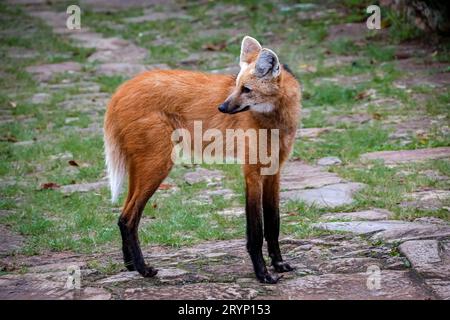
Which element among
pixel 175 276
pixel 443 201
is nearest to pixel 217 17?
pixel 443 201

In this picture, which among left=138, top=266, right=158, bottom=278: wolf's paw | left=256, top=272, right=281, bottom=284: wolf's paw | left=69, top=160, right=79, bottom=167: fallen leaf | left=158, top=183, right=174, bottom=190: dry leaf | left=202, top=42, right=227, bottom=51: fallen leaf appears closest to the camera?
left=256, top=272, right=281, bottom=284: wolf's paw

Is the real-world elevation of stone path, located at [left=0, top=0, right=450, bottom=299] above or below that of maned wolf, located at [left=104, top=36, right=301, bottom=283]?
below

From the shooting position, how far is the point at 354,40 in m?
8.95

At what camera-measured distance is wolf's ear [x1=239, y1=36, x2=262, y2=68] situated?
3.95 metres

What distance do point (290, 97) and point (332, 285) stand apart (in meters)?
1.02

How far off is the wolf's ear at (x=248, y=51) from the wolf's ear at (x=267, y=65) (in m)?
0.24

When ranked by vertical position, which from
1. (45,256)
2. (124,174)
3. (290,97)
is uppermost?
(290,97)

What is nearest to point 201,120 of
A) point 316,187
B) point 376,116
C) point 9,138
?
point 316,187

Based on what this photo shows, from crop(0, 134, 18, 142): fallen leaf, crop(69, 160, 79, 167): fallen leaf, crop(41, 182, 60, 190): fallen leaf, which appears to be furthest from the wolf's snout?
crop(0, 134, 18, 142): fallen leaf

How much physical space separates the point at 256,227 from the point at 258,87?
71cm

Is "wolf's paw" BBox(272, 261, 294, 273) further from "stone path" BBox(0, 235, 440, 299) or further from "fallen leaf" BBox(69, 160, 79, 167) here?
"fallen leaf" BBox(69, 160, 79, 167)

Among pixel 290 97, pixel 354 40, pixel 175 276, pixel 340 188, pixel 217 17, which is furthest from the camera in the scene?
pixel 217 17

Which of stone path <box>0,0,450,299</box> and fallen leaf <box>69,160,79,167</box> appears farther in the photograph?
fallen leaf <box>69,160,79,167</box>
